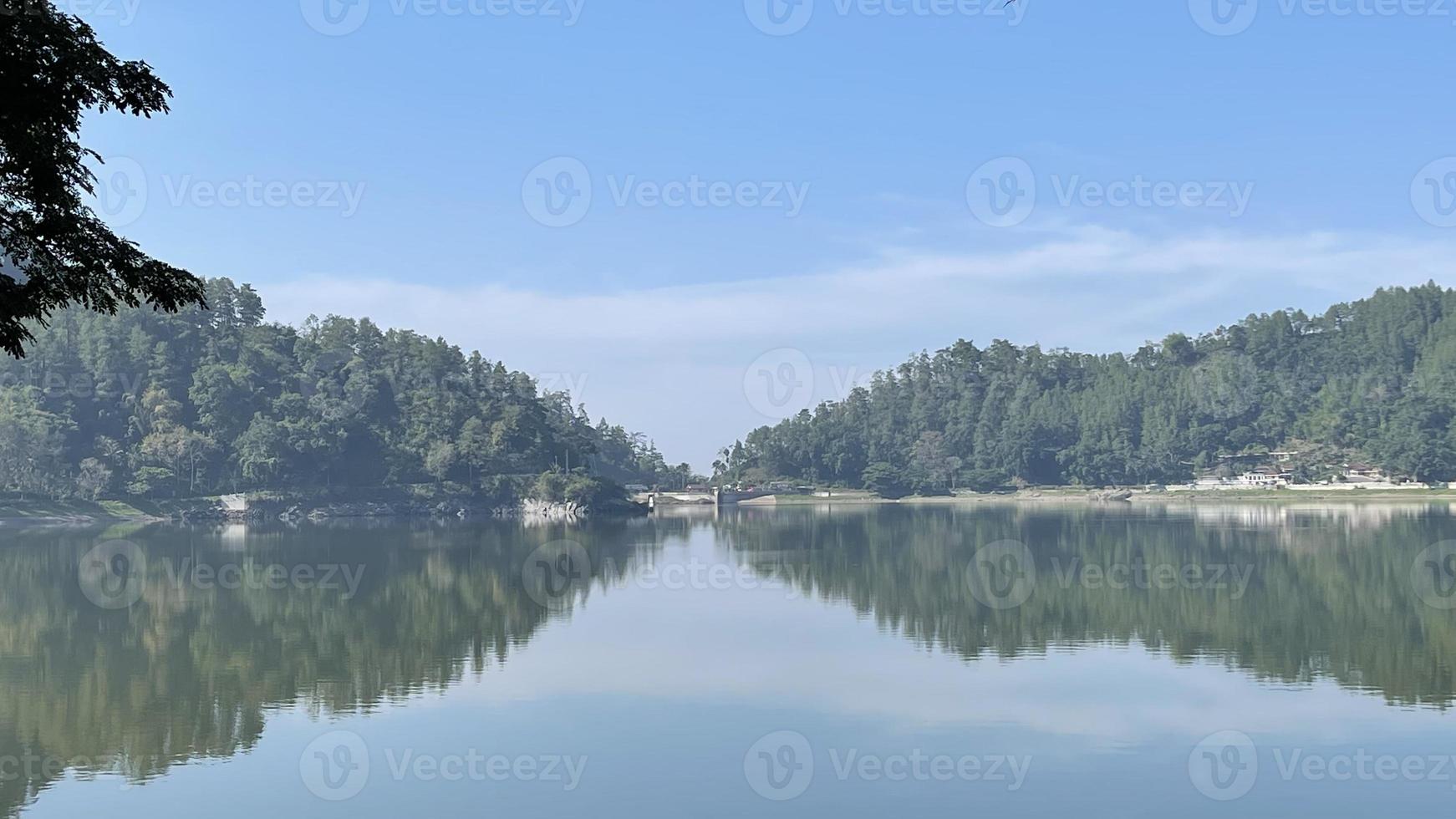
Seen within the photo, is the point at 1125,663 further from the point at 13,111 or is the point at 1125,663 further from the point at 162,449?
the point at 162,449

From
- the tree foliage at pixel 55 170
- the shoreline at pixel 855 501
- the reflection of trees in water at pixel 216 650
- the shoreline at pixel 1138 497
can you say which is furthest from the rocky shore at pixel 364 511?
the tree foliage at pixel 55 170

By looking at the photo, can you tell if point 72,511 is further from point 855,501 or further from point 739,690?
point 739,690

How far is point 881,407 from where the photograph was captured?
7657 inches

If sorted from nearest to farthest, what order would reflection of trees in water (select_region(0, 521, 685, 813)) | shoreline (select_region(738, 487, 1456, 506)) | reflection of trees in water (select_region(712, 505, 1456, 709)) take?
reflection of trees in water (select_region(0, 521, 685, 813)) → reflection of trees in water (select_region(712, 505, 1456, 709)) → shoreline (select_region(738, 487, 1456, 506))

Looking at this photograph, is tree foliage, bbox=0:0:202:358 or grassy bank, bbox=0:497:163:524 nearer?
tree foliage, bbox=0:0:202:358

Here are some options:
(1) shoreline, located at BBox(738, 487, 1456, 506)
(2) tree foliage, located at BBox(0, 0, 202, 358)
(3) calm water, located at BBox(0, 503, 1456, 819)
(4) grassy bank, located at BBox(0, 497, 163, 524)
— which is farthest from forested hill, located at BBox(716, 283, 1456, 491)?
(2) tree foliage, located at BBox(0, 0, 202, 358)

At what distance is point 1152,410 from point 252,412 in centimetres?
10687

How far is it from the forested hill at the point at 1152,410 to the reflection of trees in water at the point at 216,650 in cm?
11961

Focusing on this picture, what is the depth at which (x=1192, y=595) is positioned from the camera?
37625 millimetres

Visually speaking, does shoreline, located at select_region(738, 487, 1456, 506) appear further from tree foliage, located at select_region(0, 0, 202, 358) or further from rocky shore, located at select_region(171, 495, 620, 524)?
tree foliage, located at select_region(0, 0, 202, 358)

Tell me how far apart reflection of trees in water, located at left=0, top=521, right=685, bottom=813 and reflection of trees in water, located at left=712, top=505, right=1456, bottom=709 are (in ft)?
33.3

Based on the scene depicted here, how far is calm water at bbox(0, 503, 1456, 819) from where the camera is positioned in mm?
17375

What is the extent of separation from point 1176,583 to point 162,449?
8756 cm

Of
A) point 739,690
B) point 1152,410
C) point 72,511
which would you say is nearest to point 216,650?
point 739,690
